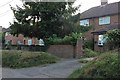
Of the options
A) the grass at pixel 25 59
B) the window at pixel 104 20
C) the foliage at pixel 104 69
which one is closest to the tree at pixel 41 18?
the grass at pixel 25 59

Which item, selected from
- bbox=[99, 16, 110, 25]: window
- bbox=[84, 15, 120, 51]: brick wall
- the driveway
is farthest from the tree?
bbox=[99, 16, 110, 25]: window

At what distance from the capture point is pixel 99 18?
41594 mm

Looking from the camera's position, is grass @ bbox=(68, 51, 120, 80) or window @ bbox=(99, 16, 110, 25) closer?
grass @ bbox=(68, 51, 120, 80)

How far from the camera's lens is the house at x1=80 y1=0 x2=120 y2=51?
3678cm

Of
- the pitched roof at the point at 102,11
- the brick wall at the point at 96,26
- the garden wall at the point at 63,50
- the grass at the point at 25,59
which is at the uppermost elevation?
the pitched roof at the point at 102,11

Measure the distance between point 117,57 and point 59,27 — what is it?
1597 centimetres

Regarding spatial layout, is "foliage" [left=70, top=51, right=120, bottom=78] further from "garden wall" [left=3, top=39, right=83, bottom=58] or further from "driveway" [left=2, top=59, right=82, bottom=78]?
"garden wall" [left=3, top=39, right=83, bottom=58]

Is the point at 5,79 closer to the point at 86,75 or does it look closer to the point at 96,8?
the point at 86,75

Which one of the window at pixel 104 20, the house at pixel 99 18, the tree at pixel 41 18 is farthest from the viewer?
the window at pixel 104 20

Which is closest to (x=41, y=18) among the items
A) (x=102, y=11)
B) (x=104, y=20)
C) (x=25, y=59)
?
(x=25, y=59)

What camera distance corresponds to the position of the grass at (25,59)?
71.6 ft

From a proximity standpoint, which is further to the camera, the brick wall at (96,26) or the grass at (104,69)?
the brick wall at (96,26)

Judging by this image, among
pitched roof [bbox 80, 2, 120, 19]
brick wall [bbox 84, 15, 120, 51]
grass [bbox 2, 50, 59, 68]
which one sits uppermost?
pitched roof [bbox 80, 2, 120, 19]

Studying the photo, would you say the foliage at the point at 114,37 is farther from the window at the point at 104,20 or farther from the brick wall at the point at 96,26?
the window at the point at 104,20
